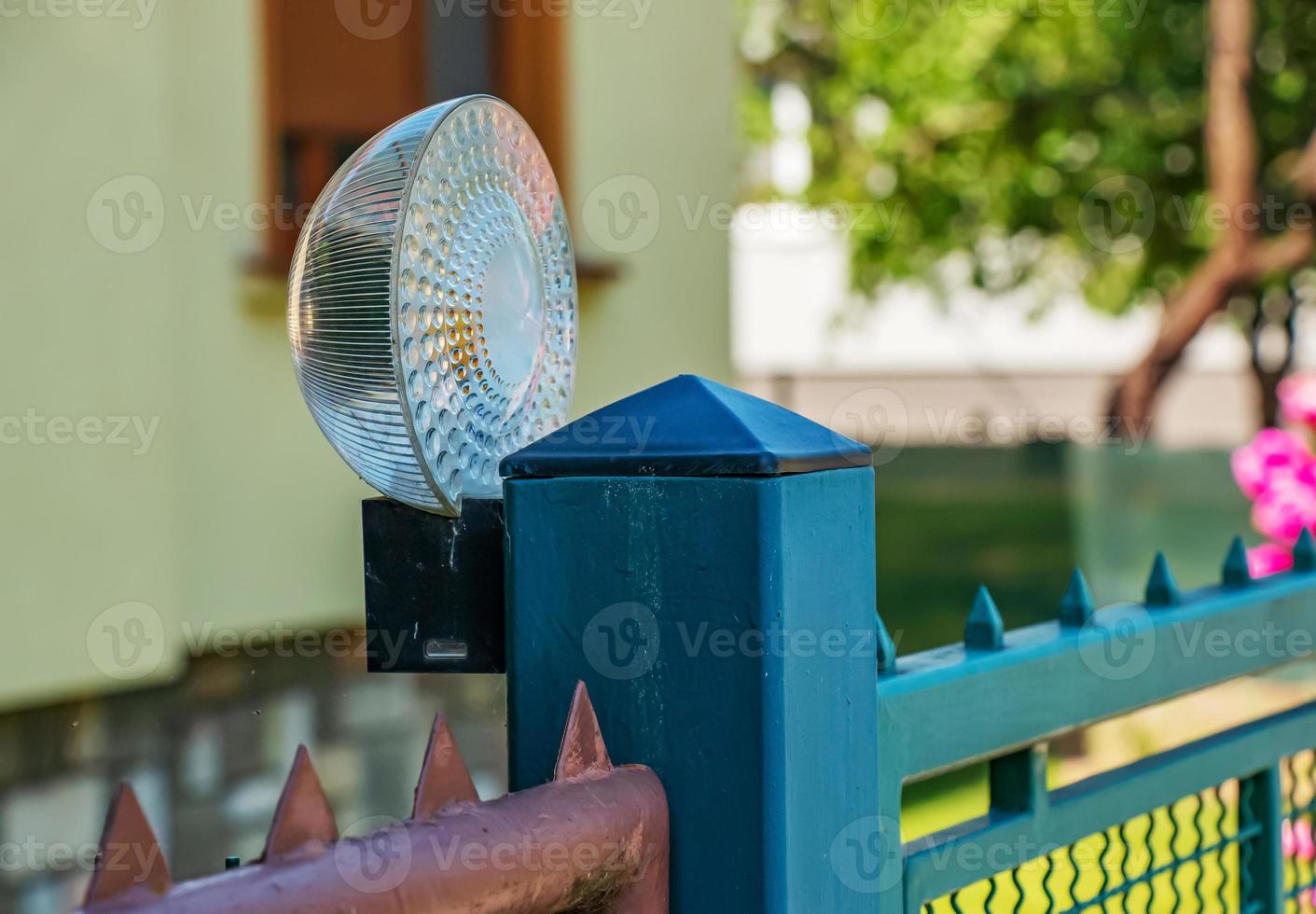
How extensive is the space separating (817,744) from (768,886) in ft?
0.40

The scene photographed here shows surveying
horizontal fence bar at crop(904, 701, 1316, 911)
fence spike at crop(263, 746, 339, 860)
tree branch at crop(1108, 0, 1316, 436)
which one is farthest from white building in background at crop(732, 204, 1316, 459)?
fence spike at crop(263, 746, 339, 860)

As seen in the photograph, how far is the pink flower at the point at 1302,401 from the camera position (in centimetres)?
466

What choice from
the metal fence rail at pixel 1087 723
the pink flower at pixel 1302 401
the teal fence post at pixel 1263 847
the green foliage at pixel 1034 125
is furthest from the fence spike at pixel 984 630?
the green foliage at pixel 1034 125

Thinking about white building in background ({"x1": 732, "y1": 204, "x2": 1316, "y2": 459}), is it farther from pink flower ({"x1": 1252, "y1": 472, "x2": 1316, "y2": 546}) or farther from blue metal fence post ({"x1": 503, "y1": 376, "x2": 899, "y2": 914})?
→ blue metal fence post ({"x1": 503, "y1": 376, "x2": 899, "y2": 914})

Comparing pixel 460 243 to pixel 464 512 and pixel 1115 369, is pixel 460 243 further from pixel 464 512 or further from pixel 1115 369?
pixel 1115 369

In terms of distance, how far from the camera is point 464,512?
4.08ft

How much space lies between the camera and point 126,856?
781 mm

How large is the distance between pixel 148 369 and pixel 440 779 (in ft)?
10.4

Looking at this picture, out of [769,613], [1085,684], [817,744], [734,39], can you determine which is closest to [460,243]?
[769,613]

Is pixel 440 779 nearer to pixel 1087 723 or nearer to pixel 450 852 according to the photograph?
pixel 450 852

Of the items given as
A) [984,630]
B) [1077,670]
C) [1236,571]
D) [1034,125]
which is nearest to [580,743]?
[984,630]

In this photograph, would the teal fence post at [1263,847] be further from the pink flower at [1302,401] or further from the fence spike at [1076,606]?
the pink flower at [1302,401]

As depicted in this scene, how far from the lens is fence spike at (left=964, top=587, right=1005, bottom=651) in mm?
1521

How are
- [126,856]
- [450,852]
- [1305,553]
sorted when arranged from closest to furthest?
[126,856] → [450,852] → [1305,553]
